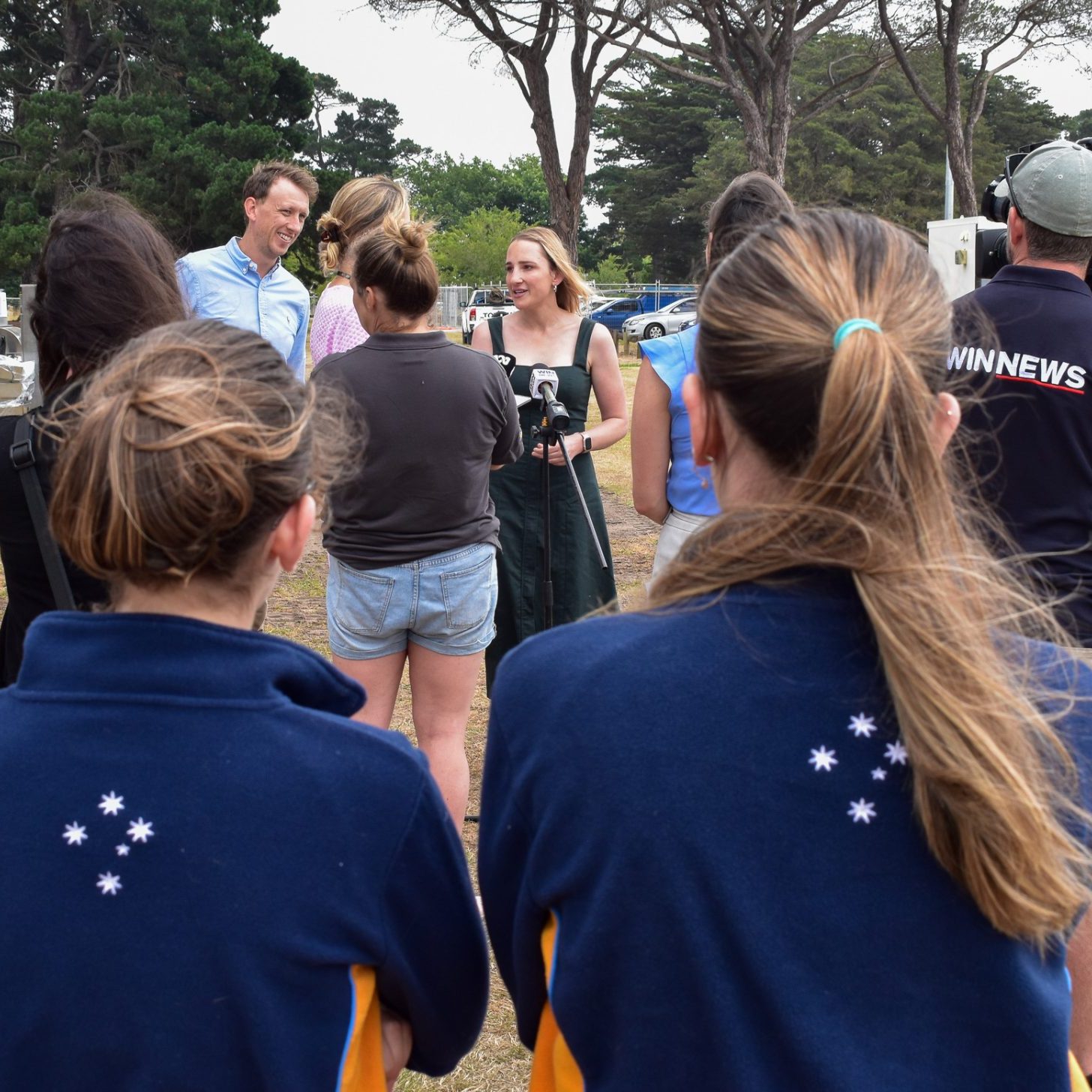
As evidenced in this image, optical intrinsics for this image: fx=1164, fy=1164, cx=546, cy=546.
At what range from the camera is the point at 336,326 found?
14.0 ft

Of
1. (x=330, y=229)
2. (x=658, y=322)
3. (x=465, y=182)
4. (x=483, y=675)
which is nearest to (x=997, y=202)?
(x=330, y=229)

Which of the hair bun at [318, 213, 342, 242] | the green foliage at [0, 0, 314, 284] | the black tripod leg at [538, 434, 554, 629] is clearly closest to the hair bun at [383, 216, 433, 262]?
the black tripod leg at [538, 434, 554, 629]

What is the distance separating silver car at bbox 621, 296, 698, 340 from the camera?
28.6 m

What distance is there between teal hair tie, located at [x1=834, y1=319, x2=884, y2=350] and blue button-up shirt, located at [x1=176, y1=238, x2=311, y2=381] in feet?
11.9

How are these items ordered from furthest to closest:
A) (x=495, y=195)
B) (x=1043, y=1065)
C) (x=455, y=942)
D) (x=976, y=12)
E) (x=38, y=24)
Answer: (x=495, y=195)
(x=38, y=24)
(x=976, y=12)
(x=455, y=942)
(x=1043, y=1065)

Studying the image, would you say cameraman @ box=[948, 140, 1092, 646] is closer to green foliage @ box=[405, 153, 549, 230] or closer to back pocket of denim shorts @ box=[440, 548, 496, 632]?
back pocket of denim shorts @ box=[440, 548, 496, 632]

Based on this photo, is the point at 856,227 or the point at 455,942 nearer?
the point at 856,227

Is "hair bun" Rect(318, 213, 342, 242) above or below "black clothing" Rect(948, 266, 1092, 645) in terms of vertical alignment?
above

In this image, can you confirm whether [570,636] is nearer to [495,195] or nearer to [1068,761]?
[1068,761]

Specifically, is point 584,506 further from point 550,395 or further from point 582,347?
point 582,347

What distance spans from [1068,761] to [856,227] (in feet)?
1.78

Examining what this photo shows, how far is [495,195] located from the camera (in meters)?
74.3

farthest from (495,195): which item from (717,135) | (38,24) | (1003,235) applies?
(1003,235)

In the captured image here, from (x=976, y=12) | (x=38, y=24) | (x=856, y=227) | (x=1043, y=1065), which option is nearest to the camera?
(x=1043, y=1065)
